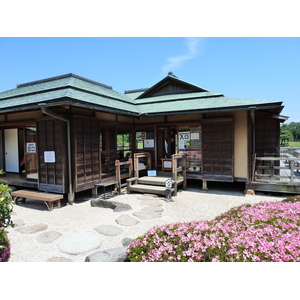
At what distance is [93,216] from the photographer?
218 inches

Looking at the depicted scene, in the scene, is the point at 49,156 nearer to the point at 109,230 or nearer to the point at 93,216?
the point at 93,216

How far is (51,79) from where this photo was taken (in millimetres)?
8445

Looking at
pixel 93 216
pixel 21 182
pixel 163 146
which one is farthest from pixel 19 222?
pixel 163 146

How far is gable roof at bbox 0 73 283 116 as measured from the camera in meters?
6.63

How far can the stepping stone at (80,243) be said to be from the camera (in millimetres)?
3793

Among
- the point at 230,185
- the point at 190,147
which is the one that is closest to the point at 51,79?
the point at 190,147

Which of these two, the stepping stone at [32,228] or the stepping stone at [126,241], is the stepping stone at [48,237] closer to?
the stepping stone at [32,228]

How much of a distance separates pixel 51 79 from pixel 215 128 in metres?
6.76

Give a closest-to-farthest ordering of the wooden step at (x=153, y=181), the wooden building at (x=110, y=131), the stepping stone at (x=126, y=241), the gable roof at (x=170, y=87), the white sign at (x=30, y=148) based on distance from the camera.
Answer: the stepping stone at (x=126, y=241)
the wooden building at (x=110, y=131)
the wooden step at (x=153, y=181)
the white sign at (x=30, y=148)
the gable roof at (x=170, y=87)

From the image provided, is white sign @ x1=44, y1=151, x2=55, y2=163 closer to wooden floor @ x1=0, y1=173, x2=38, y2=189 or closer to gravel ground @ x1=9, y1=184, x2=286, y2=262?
wooden floor @ x1=0, y1=173, x2=38, y2=189

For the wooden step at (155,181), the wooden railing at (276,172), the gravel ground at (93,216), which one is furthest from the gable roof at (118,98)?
the gravel ground at (93,216)

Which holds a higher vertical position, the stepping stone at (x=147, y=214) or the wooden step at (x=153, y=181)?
the wooden step at (x=153, y=181)

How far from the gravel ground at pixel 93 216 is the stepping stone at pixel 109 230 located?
113 millimetres

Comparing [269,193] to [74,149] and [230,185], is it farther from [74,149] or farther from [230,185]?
[74,149]
